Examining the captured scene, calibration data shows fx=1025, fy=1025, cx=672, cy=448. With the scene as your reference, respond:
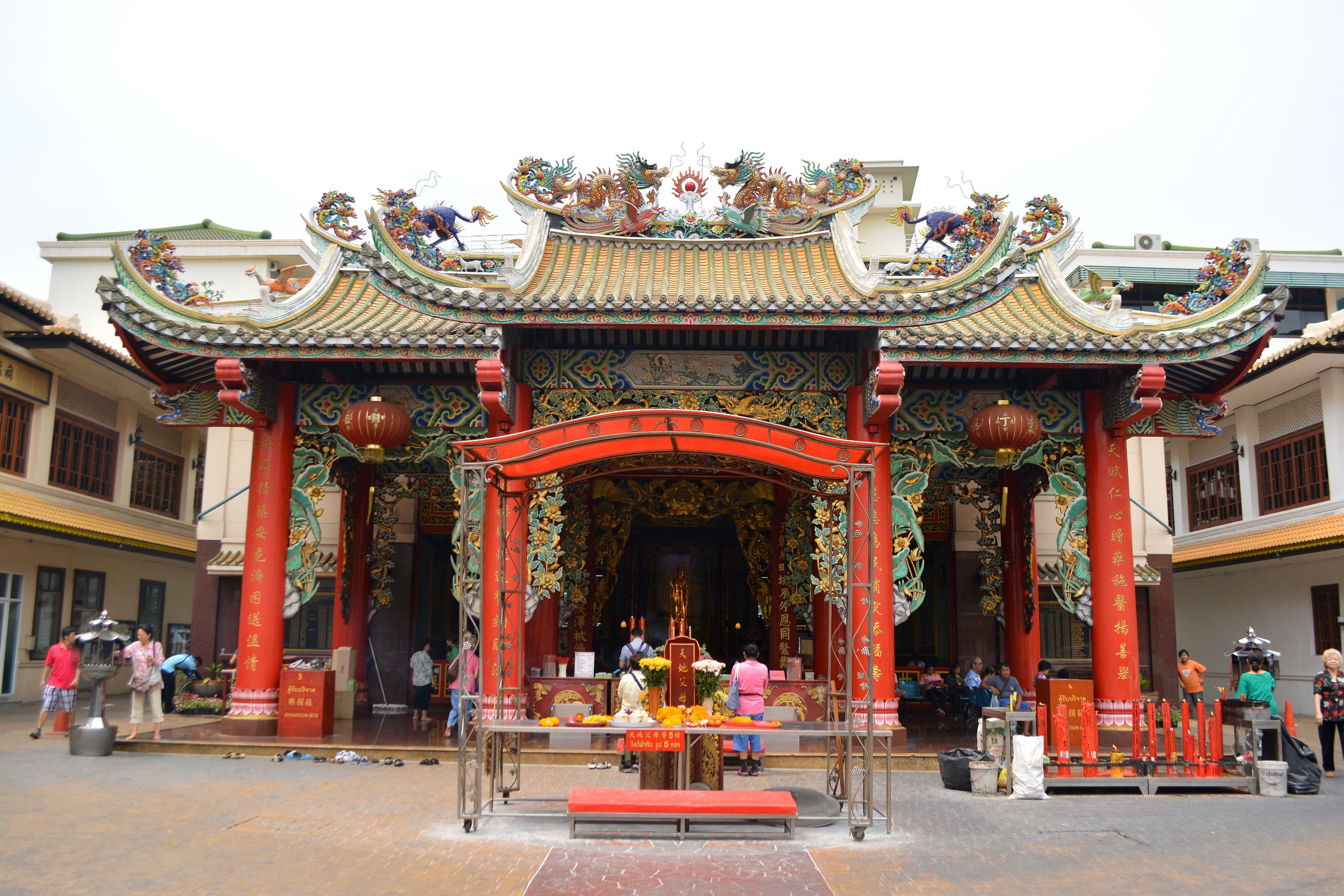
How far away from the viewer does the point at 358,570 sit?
17.0 meters

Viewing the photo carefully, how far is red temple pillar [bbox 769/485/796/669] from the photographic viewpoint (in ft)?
58.0

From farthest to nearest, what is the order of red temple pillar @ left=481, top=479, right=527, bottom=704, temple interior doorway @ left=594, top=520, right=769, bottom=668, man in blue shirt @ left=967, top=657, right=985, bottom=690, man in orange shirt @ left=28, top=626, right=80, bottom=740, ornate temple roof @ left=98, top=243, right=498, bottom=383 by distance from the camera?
1. temple interior doorway @ left=594, top=520, right=769, bottom=668
2. man in blue shirt @ left=967, top=657, right=985, bottom=690
3. man in orange shirt @ left=28, top=626, right=80, bottom=740
4. ornate temple roof @ left=98, top=243, right=498, bottom=383
5. red temple pillar @ left=481, top=479, right=527, bottom=704

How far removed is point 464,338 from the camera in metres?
12.9

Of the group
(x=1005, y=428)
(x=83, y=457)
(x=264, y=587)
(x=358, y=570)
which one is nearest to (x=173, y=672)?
(x=358, y=570)

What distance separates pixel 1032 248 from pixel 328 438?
9851 millimetres

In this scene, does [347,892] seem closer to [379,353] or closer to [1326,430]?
→ [379,353]

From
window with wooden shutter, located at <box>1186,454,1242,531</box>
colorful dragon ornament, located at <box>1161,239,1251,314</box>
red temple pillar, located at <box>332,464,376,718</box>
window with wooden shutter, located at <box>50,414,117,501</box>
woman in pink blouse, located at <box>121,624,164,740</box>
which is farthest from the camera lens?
window with wooden shutter, located at <box>1186,454,1242,531</box>

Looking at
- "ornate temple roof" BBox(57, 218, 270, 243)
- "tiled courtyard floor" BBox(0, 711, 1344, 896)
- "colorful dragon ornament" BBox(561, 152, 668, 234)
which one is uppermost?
"ornate temple roof" BBox(57, 218, 270, 243)

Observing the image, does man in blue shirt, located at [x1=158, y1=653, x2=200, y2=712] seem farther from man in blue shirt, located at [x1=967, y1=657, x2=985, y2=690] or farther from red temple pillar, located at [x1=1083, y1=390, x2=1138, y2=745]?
red temple pillar, located at [x1=1083, y1=390, x2=1138, y2=745]

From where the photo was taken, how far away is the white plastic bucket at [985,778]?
10578 mm

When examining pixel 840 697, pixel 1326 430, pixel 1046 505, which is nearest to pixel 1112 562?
pixel 840 697

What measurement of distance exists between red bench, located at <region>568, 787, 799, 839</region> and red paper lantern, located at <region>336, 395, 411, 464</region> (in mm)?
6567

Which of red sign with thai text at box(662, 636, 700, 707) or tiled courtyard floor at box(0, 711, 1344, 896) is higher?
red sign with thai text at box(662, 636, 700, 707)

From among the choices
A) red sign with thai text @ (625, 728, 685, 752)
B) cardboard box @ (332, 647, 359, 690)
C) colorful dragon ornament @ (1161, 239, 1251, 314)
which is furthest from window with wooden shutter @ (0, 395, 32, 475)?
colorful dragon ornament @ (1161, 239, 1251, 314)
